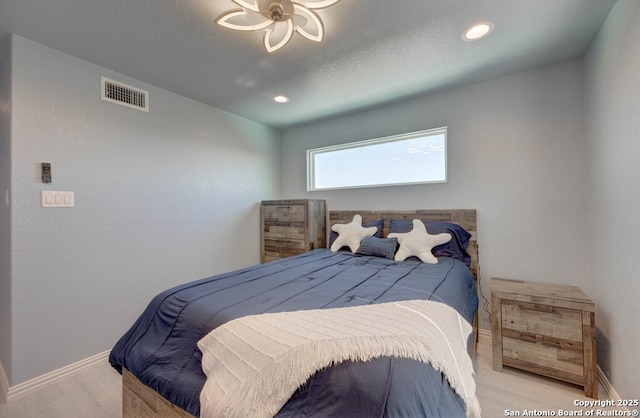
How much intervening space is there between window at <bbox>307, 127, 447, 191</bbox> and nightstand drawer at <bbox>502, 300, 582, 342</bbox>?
1.34 metres

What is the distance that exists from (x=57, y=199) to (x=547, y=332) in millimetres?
3663

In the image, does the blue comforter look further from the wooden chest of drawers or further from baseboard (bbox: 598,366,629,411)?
the wooden chest of drawers

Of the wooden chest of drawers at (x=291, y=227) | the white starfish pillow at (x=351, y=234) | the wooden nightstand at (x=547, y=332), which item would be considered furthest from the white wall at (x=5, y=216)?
the wooden nightstand at (x=547, y=332)

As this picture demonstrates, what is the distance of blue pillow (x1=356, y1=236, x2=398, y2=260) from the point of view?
2512 mm

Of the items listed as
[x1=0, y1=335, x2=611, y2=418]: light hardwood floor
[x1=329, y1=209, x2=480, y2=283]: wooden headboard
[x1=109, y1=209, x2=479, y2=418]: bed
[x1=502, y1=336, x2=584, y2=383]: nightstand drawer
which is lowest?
[x1=0, y1=335, x2=611, y2=418]: light hardwood floor

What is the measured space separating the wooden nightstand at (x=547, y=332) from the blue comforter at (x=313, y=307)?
27 cm

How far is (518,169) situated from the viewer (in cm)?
237

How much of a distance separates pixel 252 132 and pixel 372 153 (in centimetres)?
168

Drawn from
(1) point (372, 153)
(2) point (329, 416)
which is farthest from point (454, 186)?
(2) point (329, 416)

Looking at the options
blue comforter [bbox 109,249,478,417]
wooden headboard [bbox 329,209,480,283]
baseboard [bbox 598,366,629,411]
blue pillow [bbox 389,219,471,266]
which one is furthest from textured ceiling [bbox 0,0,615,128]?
baseboard [bbox 598,366,629,411]

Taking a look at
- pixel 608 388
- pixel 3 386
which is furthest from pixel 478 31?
pixel 3 386

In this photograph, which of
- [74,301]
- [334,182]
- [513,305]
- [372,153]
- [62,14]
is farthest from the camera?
[334,182]

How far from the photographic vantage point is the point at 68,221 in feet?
6.66

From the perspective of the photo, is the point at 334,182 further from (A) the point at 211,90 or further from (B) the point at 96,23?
(B) the point at 96,23
